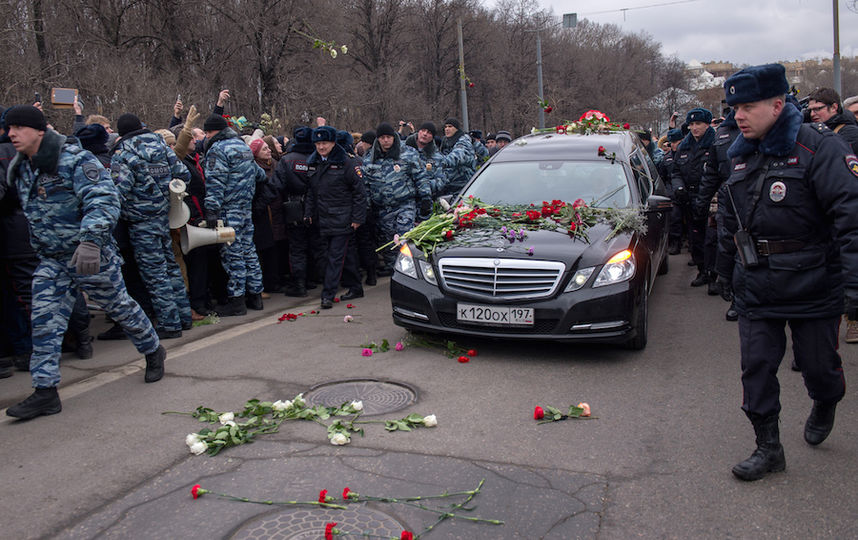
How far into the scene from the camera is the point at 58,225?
5.29 m

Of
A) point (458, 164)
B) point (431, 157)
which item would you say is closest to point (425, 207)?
point (431, 157)

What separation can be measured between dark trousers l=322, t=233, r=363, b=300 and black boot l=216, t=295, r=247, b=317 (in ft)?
3.05

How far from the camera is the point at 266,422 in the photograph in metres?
4.88

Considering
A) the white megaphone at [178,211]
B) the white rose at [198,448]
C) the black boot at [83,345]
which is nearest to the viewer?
the white rose at [198,448]

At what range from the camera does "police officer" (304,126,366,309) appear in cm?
884

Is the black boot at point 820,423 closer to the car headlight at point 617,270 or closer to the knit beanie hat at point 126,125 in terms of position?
the car headlight at point 617,270

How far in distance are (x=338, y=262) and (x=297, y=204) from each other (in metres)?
1.03

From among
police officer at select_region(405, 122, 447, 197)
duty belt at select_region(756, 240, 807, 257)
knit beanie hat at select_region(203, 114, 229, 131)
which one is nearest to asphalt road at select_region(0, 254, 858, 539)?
duty belt at select_region(756, 240, 807, 257)

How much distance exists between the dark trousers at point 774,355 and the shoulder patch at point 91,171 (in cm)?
443

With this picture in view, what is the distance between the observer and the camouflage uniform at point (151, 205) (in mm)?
7105

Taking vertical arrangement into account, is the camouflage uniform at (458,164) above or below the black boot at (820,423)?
above

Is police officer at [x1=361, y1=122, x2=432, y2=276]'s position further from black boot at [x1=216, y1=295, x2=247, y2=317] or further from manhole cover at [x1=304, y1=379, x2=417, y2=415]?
manhole cover at [x1=304, y1=379, x2=417, y2=415]

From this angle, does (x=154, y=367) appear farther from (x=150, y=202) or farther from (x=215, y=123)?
(x=215, y=123)

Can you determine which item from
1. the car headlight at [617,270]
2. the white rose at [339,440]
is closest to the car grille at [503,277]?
the car headlight at [617,270]
